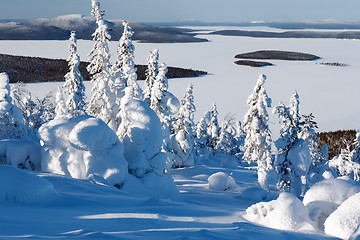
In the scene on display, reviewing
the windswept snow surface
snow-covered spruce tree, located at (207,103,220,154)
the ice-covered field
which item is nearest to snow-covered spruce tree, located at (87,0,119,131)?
the windswept snow surface

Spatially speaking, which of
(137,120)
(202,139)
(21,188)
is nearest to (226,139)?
(202,139)

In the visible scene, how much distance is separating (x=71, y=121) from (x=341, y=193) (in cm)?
812

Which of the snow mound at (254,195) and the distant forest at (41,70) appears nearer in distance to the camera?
the snow mound at (254,195)

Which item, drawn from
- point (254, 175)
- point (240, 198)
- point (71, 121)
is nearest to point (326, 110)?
point (254, 175)

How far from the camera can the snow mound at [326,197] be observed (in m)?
8.15

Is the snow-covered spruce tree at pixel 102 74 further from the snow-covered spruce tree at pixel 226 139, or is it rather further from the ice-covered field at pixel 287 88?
the ice-covered field at pixel 287 88

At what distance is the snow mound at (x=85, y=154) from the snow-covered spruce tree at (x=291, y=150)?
332 inches

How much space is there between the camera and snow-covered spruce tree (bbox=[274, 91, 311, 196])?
1745 cm

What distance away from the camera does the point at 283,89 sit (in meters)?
60.8

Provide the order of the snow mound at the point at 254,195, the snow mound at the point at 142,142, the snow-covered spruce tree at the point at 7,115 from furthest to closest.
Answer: the snow-covered spruce tree at the point at 7,115 → the snow mound at the point at 142,142 → the snow mound at the point at 254,195

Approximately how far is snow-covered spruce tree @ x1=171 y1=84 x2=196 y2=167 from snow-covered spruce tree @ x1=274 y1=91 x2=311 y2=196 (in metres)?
8.48

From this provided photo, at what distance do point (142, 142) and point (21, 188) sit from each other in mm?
5795

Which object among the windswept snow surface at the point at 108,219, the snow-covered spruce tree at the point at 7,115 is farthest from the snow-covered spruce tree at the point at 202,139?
the windswept snow surface at the point at 108,219

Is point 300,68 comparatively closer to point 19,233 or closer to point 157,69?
point 157,69
